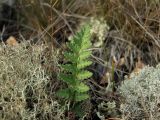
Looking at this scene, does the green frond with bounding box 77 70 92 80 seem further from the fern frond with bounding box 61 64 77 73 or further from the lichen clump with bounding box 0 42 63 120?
the lichen clump with bounding box 0 42 63 120

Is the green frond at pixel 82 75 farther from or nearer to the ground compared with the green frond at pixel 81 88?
farther from the ground

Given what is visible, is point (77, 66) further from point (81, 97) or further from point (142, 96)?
point (142, 96)

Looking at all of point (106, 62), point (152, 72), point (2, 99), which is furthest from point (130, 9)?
point (2, 99)

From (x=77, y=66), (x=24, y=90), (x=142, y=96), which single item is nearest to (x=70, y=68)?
(x=77, y=66)

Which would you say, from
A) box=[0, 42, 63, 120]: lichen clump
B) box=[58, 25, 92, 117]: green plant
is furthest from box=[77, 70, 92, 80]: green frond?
box=[0, 42, 63, 120]: lichen clump

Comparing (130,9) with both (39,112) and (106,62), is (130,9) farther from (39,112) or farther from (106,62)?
(39,112)

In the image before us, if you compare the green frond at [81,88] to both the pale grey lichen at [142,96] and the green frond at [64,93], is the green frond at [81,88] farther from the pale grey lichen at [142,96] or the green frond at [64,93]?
the pale grey lichen at [142,96]

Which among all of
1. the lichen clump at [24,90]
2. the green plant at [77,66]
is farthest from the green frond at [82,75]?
the lichen clump at [24,90]
